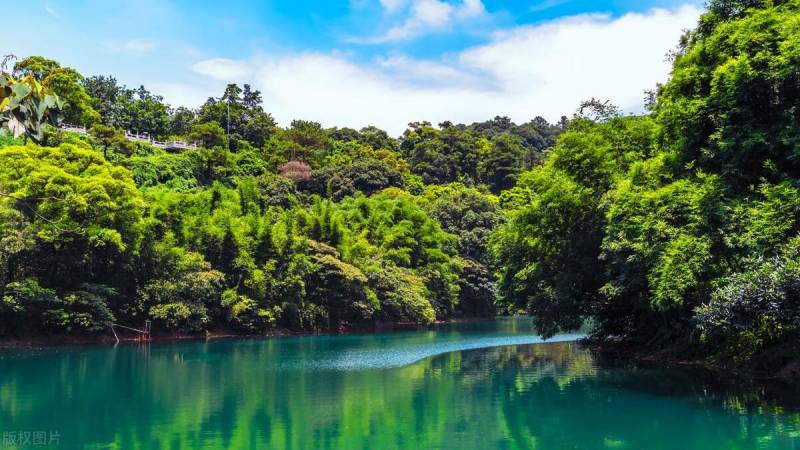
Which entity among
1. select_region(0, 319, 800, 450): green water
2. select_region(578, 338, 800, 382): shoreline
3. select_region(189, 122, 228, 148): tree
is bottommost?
select_region(0, 319, 800, 450): green water

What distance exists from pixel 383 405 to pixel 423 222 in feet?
142

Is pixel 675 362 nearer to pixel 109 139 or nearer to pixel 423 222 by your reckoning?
pixel 423 222

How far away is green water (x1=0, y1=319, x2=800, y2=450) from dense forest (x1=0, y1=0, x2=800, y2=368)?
2.34 meters

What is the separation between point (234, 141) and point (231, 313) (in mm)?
36228

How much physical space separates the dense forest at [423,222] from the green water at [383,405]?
2341 mm

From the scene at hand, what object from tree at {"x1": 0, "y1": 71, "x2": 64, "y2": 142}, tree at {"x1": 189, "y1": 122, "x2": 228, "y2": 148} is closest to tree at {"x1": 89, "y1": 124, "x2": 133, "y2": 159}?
tree at {"x1": 189, "y1": 122, "x2": 228, "y2": 148}

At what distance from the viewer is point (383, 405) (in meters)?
17.1

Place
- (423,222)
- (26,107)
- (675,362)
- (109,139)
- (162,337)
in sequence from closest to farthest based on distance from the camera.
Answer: (26,107) < (675,362) < (162,337) < (109,139) < (423,222)

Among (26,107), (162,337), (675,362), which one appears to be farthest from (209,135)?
(26,107)

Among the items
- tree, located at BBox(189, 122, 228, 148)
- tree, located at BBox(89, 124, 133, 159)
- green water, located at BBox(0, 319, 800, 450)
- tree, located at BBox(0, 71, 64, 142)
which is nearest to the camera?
tree, located at BBox(0, 71, 64, 142)

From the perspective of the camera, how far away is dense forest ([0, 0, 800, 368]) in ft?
53.2

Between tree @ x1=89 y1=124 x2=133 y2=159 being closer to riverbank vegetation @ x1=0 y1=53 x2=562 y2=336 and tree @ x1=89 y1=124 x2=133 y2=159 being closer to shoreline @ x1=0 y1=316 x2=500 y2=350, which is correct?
riverbank vegetation @ x1=0 y1=53 x2=562 y2=336

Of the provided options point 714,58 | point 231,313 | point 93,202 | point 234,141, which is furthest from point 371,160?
point 714,58

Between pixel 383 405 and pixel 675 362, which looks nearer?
pixel 383 405
